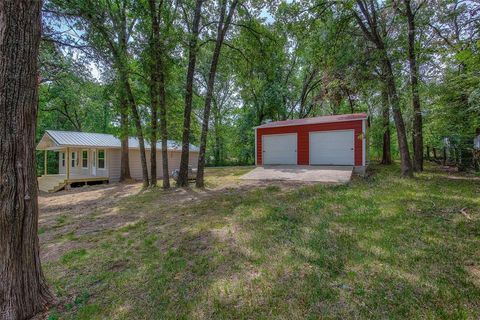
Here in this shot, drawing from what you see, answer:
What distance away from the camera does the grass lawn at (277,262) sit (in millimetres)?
2086

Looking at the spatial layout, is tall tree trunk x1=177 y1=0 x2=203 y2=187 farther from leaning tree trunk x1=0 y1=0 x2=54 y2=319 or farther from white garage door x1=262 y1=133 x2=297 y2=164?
leaning tree trunk x1=0 y1=0 x2=54 y2=319

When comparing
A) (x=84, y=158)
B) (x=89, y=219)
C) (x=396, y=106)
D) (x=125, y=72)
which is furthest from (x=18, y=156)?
(x=84, y=158)

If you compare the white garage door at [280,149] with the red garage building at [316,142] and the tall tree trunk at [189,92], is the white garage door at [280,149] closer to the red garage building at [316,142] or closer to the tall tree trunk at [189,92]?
the red garage building at [316,142]

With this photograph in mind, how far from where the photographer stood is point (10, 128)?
1.97 metres

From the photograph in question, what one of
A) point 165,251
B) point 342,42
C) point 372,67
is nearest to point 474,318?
point 165,251

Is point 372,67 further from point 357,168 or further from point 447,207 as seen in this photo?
point 447,207

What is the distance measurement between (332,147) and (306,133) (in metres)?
1.53

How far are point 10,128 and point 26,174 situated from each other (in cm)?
41

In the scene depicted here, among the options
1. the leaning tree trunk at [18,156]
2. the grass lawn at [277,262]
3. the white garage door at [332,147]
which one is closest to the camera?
the leaning tree trunk at [18,156]

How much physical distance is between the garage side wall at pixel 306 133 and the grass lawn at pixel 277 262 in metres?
5.68

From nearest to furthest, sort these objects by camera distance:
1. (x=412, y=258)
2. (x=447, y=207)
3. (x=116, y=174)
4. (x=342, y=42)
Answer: (x=412, y=258) → (x=447, y=207) → (x=342, y=42) → (x=116, y=174)

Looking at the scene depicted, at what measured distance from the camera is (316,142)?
12227mm

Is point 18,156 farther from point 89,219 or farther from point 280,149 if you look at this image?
point 280,149

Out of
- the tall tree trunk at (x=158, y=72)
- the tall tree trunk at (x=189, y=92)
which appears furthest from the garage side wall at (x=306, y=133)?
the tall tree trunk at (x=158, y=72)
